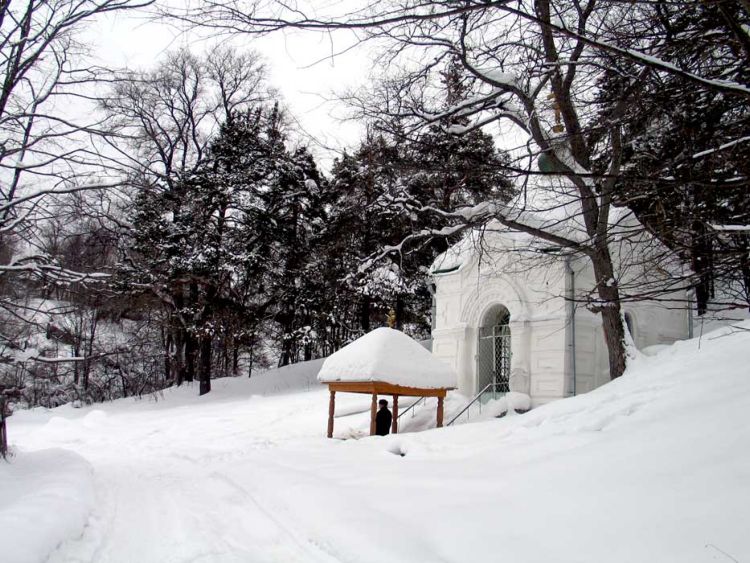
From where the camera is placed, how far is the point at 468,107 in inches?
466

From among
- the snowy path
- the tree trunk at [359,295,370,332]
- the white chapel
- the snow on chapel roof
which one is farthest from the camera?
the tree trunk at [359,295,370,332]

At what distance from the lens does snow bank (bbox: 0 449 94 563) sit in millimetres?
5148

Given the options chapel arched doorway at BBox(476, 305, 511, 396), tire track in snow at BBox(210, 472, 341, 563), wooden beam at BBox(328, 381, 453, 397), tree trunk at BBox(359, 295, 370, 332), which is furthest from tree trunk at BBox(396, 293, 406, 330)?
tire track in snow at BBox(210, 472, 341, 563)

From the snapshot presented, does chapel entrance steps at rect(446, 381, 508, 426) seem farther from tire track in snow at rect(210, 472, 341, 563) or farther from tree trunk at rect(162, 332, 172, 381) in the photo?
tree trunk at rect(162, 332, 172, 381)

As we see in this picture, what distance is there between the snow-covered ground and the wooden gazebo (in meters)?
2.35

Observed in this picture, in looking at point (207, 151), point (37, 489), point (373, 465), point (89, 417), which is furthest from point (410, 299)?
point (37, 489)

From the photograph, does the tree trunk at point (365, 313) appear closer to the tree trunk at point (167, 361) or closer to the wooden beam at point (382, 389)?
the tree trunk at point (167, 361)

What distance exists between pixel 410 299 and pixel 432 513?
24510 mm

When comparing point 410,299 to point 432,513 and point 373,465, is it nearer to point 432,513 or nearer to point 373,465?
point 373,465

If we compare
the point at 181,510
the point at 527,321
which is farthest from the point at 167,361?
the point at 181,510

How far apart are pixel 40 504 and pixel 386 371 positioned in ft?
27.7

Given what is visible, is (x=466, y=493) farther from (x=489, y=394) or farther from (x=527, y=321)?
(x=489, y=394)

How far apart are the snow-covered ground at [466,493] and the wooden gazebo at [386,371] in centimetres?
235

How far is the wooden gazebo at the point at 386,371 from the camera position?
46.3ft
